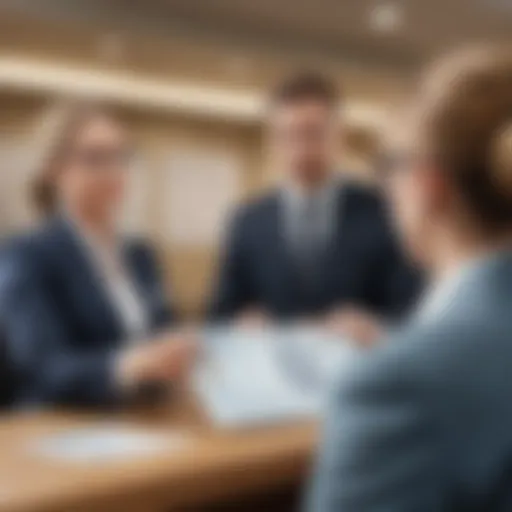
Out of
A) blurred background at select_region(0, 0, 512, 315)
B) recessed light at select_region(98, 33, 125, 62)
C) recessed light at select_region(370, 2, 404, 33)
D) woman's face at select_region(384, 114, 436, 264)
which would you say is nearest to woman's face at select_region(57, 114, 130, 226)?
woman's face at select_region(384, 114, 436, 264)

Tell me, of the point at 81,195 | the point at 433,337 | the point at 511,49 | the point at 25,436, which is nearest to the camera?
the point at 433,337

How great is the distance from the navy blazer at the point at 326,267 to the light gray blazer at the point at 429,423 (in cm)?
134

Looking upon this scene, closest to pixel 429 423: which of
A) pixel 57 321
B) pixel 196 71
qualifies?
pixel 57 321

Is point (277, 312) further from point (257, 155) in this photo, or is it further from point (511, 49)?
point (257, 155)

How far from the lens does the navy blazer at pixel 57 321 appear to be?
1.70 m

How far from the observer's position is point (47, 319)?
1.71 meters

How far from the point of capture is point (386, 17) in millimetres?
5086

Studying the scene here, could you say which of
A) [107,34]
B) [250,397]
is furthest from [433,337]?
[107,34]

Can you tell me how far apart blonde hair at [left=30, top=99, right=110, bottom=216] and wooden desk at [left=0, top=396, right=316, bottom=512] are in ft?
1.43

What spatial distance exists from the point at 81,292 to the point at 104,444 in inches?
16.2

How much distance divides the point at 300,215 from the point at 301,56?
3395mm

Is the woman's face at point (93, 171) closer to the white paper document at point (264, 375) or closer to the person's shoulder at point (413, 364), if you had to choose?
the white paper document at point (264, 375)

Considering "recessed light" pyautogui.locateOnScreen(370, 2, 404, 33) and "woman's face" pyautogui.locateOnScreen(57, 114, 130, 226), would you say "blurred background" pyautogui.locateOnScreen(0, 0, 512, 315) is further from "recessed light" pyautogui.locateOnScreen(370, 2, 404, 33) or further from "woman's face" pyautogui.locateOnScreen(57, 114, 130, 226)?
"woman's face" pyautogui.locateOnScreen(57, 114, 130, 226)

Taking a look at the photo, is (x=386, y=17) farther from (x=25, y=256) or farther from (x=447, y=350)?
(x=447, y=350)
